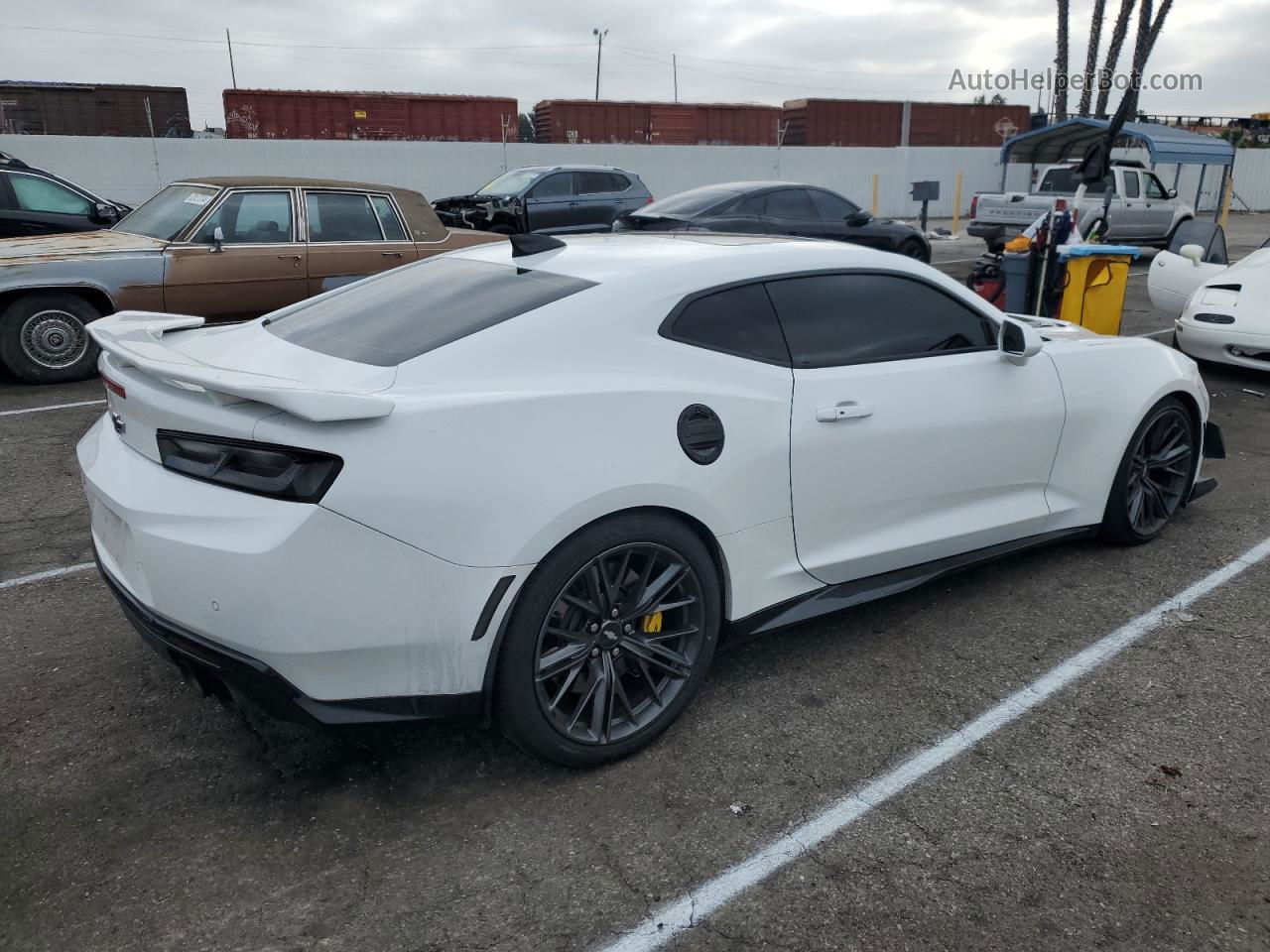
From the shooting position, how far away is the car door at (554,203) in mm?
14609

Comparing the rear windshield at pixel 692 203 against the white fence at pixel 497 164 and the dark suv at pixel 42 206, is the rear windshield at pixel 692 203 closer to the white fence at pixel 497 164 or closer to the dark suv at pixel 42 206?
the dark suv at pixel 42 206

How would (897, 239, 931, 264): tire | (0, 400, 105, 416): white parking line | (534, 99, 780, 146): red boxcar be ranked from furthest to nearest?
(534, 99, 780, 146): red boxcar → (897, 239, 931, 264): tire → (0, 400, 105, 416): white parking line

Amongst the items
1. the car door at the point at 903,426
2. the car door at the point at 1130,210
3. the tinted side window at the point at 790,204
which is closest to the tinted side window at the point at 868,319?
the car door at the point at 903,426

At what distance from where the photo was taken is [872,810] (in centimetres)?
269

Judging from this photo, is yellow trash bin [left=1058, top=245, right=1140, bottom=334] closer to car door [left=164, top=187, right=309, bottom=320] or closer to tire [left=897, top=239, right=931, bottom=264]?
tire [left=897, top=239, right=931, bottom=264]

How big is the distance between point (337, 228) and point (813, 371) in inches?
242

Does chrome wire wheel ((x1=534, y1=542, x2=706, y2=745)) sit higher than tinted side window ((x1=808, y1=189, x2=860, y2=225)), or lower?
lower

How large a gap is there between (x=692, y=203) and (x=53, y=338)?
7.16 metres

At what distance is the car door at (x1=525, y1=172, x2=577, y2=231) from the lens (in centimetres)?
1461

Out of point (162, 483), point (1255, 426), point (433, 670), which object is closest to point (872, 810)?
point (433, 670)

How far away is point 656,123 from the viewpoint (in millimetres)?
30422

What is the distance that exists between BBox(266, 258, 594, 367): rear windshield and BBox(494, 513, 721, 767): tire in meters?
0.72

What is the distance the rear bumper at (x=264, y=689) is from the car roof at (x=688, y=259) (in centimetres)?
133

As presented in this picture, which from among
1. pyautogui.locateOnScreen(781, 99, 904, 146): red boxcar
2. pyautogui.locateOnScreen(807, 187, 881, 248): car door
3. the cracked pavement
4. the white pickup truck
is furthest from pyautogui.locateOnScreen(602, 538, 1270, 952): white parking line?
pyautogui.locateOnScreen(781, 99, 904, 146): red boxcar
